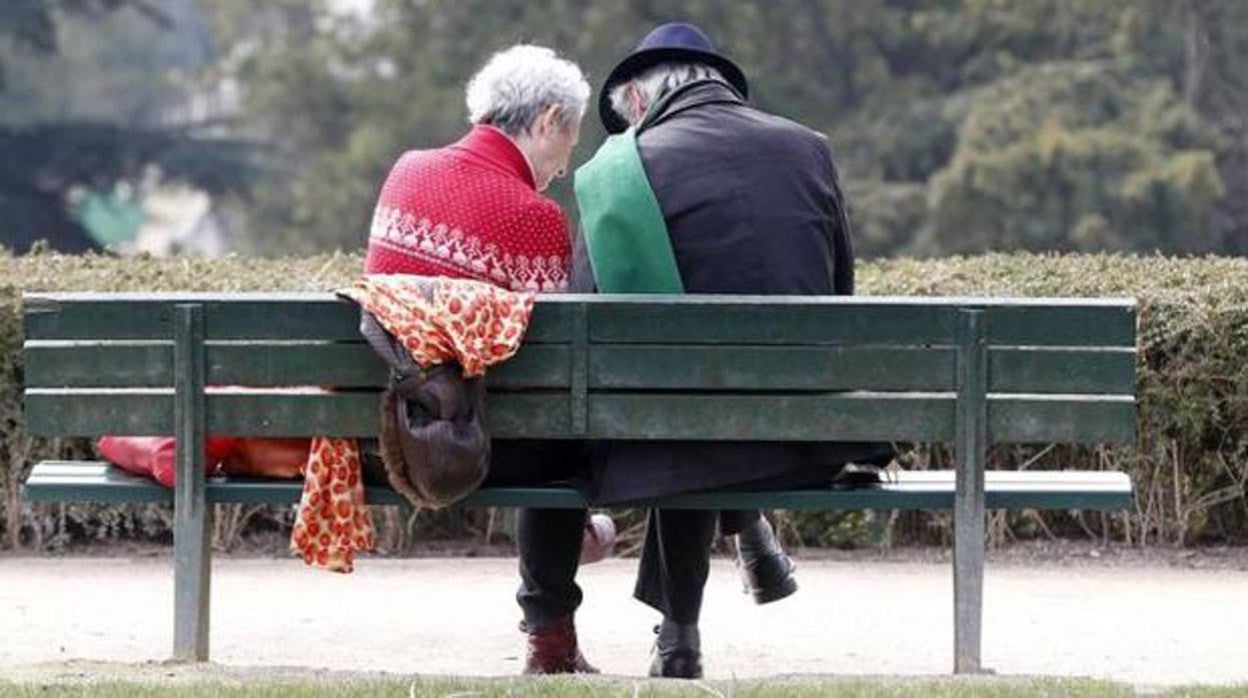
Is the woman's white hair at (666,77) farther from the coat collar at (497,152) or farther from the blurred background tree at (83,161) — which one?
the blurred background tree at (83,161)

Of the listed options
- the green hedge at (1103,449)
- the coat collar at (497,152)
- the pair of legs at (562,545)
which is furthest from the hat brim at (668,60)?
the green hedge at (1103,449)

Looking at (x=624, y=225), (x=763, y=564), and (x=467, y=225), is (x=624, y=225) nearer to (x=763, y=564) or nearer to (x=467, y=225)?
(x=467, y=225)

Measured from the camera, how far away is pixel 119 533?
9156 mm

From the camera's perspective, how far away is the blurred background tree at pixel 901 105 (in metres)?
29.6

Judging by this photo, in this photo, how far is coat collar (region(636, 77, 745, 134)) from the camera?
683 cm

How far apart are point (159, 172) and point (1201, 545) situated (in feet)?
101

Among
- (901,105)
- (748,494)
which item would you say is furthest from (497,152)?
(901,105)

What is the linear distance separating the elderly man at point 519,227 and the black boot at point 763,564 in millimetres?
497

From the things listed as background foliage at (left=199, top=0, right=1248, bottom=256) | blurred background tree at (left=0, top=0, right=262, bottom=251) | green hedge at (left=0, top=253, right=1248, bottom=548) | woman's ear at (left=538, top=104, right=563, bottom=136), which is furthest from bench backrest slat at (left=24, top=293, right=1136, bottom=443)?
blurred background tree at (left=0, top=0, right=262, bottom=251)

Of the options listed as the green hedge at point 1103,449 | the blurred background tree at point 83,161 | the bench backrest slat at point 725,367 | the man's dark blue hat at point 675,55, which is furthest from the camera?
the blurred background tree at point 83,161

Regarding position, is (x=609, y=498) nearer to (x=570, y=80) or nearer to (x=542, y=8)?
(x=570, y=80)

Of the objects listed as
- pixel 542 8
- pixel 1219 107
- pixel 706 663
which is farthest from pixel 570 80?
pixel 542 8

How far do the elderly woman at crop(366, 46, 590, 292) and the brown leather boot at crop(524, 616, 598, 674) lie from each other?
761 millimetres

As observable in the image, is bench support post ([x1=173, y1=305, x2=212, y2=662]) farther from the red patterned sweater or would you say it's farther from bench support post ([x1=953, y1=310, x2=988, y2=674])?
bench support post ([x1=953, y1=310, x2=988, y2=674])
